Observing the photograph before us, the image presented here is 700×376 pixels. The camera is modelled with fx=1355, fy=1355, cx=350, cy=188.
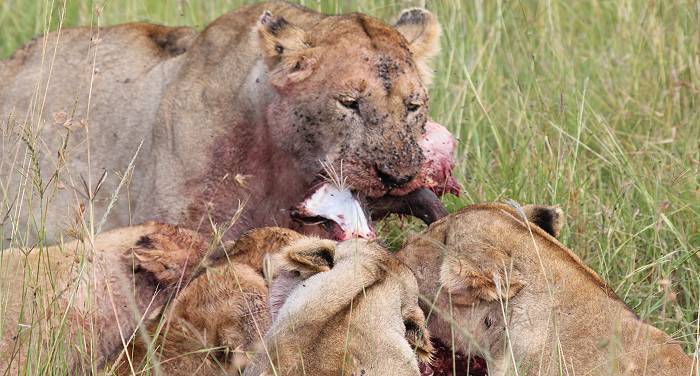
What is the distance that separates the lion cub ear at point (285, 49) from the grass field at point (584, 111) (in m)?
0.81

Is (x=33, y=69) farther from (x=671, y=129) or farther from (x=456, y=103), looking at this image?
(x=671, y=129)

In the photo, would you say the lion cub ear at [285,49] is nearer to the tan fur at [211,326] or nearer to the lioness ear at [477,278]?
the tan fur at [211,326]

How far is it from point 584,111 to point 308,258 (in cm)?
274

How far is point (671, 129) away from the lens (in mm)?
6133

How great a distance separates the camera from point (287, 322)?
3.65 meters

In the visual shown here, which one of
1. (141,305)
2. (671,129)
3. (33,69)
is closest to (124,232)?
(141,305)

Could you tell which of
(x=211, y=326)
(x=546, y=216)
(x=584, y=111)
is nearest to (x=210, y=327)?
(x=211, y=326)

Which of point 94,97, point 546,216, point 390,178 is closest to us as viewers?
point 546,216

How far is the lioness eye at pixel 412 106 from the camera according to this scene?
4.89m

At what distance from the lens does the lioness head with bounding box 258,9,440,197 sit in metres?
4.80

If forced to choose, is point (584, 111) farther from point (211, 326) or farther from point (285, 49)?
point (211, 326)

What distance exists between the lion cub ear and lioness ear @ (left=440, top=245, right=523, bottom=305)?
1.18 meters

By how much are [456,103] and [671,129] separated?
3.23ft

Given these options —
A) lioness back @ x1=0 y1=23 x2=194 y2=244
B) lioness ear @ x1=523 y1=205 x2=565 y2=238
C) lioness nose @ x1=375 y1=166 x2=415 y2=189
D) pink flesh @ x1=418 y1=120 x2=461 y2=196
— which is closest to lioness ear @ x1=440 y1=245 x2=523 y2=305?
lioness ear @ x1=523 y1=205 x2=565 y2=238
